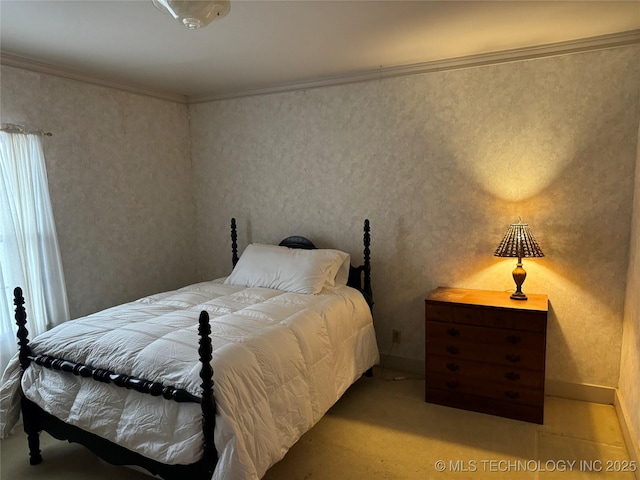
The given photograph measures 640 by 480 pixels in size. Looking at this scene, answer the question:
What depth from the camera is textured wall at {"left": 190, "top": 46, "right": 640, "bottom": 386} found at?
8.82ft

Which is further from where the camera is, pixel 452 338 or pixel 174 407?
pixel 452 338

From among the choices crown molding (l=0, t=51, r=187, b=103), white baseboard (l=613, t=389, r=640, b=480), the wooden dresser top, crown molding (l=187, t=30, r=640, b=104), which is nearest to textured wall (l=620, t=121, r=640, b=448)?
white baseboard (l=613, t=389, r=640, b=480)

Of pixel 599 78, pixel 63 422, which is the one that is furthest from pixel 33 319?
pixel 599 78

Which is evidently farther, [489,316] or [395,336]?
[395,336]

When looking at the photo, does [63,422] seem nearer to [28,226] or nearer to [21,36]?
[28,226]

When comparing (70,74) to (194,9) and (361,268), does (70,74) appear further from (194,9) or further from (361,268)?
(361,268)

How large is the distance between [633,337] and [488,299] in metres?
0.79

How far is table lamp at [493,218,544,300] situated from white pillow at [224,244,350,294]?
1156 millimetres

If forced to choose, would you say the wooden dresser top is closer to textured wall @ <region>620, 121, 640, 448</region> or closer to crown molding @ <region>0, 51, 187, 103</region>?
textured wall @ <region>620, 121, 640, 448</region>

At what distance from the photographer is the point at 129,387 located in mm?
1858

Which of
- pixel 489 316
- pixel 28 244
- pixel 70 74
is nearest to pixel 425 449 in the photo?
pixel 489 316

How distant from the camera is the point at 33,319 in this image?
2832mm

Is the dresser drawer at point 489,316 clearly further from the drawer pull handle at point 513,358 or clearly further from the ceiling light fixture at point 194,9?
the ceiling light fixture at point 194,9

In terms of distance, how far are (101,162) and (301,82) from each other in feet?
5.67
